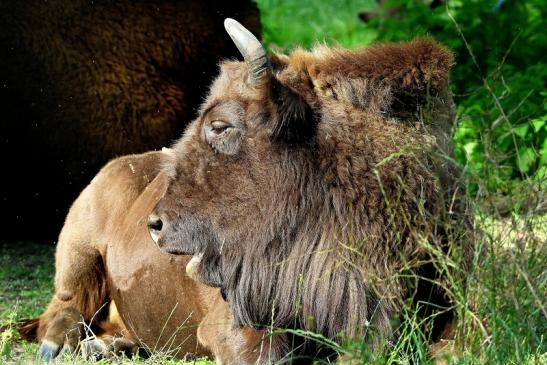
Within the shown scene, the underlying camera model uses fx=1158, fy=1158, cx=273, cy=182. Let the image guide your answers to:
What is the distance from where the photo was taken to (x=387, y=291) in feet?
14.2

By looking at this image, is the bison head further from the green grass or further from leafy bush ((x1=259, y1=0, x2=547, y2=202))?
the green grass

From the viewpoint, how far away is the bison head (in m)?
4.40

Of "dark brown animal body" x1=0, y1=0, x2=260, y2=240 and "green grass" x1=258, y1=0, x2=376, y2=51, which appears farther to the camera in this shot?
"green grass" x1=258, y1=0, x2=376, y2=51

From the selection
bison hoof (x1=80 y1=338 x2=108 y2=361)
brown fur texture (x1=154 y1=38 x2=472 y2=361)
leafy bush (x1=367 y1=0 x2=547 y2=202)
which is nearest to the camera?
brown fur texture (x1=154 y1=38 x2=472 y2=361)

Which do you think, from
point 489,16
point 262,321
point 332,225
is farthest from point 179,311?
point 489,16

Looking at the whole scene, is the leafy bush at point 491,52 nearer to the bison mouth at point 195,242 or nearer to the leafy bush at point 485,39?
the leafy bush at point 485,39

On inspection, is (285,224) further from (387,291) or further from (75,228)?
(75,228)

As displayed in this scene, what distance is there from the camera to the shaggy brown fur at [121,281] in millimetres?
5336

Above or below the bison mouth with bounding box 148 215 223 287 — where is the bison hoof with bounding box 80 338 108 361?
below

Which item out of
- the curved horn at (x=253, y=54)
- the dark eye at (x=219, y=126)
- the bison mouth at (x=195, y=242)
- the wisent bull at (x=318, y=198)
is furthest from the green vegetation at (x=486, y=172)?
the dark eye at (x=219, y=126)

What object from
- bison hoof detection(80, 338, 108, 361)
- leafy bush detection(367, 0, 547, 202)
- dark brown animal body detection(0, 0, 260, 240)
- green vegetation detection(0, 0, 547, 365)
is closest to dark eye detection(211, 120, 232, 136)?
green vegetation detection(0, 0, 547, 365)

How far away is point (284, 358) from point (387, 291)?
18.3 inches

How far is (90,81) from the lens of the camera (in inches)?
314

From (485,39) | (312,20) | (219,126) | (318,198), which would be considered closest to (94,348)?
(219,126)
